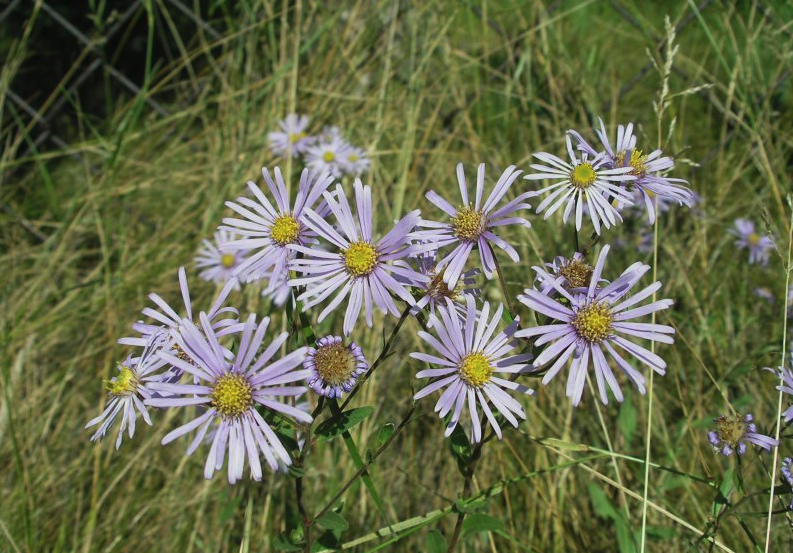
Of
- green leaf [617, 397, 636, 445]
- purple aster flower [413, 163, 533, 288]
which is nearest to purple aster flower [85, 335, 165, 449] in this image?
purple aster flower [413, 163, 533, 288]

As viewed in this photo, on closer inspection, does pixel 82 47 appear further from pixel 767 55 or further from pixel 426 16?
pixel 767 55

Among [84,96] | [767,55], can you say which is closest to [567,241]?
[767,55]

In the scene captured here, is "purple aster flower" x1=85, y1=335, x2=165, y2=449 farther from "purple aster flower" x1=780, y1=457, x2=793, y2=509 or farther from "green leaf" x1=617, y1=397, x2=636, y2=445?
"green leaf" x1=617, y1=397, x2=636, y2=445

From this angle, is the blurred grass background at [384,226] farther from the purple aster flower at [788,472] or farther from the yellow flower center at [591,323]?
the yellow flower center at [591,323]

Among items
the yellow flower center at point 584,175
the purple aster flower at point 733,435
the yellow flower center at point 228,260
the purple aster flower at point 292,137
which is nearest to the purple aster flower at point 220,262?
the yellow flower center at point 228,260

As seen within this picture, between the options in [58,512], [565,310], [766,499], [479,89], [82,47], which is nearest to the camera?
[565,310]

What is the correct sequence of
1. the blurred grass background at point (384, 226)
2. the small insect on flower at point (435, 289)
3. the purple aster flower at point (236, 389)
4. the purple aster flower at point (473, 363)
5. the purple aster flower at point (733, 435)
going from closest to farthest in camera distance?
the purple aster flower at point (236, 389), the purple aster flower at point (473, 363), the small insect on flower at point (435, 289), the purple aster flower at point (733, 435), the blurred grass background at point (384, 226)
